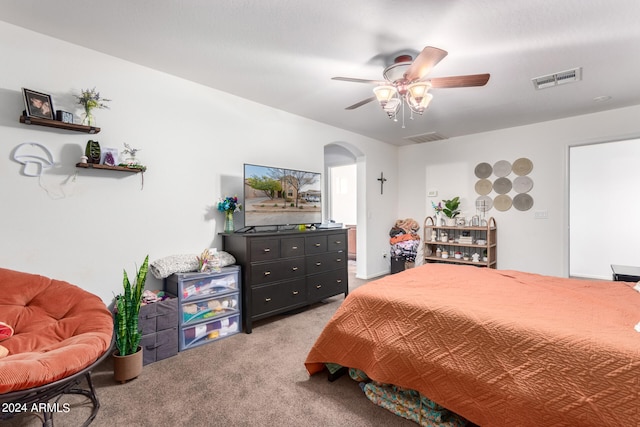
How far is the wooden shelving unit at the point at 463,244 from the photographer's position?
15.1 ft

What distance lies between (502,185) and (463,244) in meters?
1.12

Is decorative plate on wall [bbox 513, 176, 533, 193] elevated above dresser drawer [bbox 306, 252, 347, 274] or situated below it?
above

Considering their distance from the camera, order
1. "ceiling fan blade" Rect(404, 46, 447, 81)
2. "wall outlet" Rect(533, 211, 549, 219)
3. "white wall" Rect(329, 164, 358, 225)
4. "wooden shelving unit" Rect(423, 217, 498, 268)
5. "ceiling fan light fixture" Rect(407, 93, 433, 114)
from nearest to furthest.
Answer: "ceiling fan blade" Rect(404, 46, 447, 81), "ceiling fan light fixture" Rect(407, 93, 433, 114), "wall outlet" Rect(533, 211, 549, 219), "wooden shelving unit" Rect(423, 217, 498, 268), "white wall" Rect(329, 164, 358, 225)

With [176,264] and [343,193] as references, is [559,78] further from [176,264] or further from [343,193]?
[343,193]

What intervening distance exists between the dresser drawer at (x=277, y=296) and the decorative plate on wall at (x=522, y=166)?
373 cm

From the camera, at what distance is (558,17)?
78.7 inches

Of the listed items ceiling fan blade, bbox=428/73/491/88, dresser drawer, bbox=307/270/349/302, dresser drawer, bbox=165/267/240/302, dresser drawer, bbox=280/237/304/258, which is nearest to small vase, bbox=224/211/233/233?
dresser drawer, bbox=165/267/240/302

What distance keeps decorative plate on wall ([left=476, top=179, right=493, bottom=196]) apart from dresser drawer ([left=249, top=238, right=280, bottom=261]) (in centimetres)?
362

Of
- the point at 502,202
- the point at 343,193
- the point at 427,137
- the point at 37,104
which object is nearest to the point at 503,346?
the point at 37,104

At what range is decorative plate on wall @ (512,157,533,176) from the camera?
4.50 meters

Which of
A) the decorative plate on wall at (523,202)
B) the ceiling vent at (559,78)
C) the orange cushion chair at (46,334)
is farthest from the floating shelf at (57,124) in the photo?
the decorative plate on wall at (523,202)

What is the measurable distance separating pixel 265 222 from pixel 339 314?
1.65 metres

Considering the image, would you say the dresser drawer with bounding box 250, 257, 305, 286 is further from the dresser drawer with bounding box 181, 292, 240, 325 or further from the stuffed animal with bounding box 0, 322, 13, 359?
the stuffed animal with bounding box 0, 322, 13, 359

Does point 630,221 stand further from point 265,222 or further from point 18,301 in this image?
point 18,301
